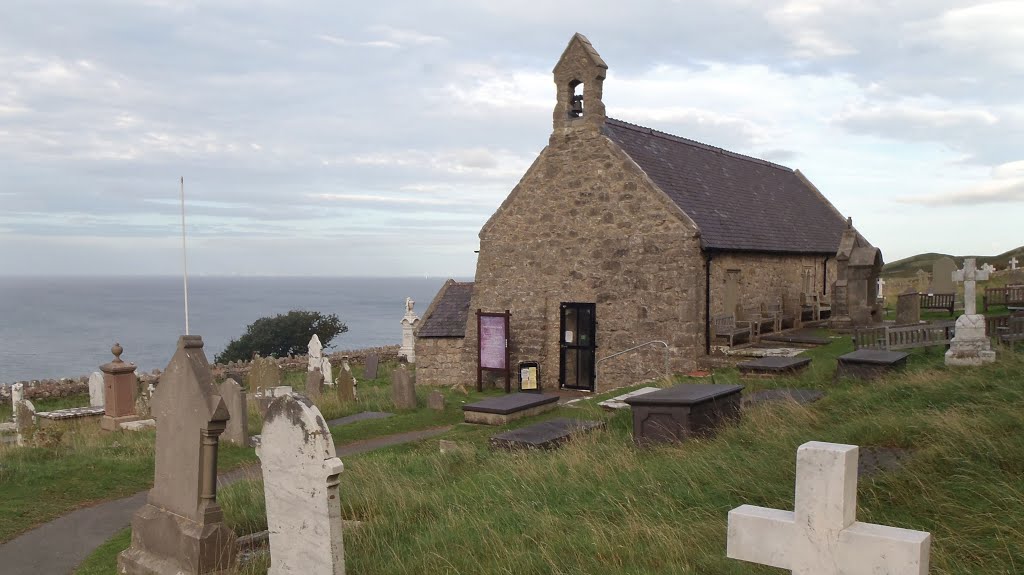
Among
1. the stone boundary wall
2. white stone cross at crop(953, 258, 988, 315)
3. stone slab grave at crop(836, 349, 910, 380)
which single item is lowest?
A: the stone boundary wall

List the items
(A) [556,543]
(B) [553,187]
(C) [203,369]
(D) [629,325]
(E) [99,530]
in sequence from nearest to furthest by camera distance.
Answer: (A) [556,543] → (C) [203,369] → (E) [99,530] → (D) [629,325] → (B) [553,187]

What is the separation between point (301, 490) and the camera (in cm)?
572

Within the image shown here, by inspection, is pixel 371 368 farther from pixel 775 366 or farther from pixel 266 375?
pixel 775 366

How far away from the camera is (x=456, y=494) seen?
7684mm

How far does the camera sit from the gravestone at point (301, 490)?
18.1 ft

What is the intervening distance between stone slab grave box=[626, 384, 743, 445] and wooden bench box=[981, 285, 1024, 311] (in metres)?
19.3

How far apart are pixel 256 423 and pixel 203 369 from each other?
30.7ft

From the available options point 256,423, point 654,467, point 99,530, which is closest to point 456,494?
point 654,467

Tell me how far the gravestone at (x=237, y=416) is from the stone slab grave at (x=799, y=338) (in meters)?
14.1

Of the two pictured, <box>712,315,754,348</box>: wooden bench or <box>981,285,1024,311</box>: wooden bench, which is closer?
<box>712,315,754,348</box>: wooden bench

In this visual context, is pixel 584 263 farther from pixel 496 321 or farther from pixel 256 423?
pixel 256 423

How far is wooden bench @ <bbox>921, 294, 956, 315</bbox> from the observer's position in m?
25.5

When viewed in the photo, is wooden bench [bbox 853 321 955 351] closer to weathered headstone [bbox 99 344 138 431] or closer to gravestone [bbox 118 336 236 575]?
gravestone [bbox 118 336 236 575]

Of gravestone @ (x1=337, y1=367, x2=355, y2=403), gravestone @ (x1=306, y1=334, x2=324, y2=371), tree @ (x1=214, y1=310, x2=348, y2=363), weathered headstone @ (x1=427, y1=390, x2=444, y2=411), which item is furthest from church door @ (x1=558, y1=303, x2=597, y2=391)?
tree @ (x1=214, y1=310, x2=348, y2=363)
